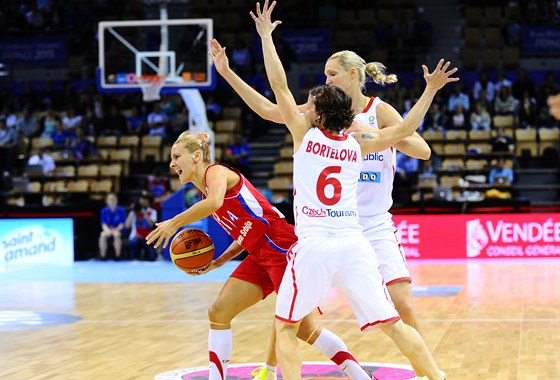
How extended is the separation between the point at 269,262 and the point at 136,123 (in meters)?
16.9

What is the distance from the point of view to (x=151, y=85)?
56.3 feet

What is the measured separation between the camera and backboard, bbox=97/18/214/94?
1725 cm

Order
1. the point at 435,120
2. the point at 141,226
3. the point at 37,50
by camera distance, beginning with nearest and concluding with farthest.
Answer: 1. the point at 141,226
2. the point at 435,120
3. the point at 37,50

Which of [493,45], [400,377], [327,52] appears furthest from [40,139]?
[400,377]

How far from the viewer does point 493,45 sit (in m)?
23.1

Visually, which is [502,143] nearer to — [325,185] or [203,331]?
[203,331]

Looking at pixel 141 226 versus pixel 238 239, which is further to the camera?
pixel 141 226

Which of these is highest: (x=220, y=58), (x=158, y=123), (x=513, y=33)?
(x=513, y=33)

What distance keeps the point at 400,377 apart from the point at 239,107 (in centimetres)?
1667

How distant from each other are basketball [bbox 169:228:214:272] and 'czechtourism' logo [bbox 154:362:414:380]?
1.08 metres

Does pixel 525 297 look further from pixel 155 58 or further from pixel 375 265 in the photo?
pixel 155 58

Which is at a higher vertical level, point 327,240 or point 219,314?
point 327,240

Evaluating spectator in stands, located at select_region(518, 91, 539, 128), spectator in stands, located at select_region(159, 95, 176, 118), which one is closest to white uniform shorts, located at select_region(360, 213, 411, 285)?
spectator in stands, located at select_region(518, 91, 539, 128)

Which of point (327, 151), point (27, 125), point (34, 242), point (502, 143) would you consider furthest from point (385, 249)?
point (27, 125)
